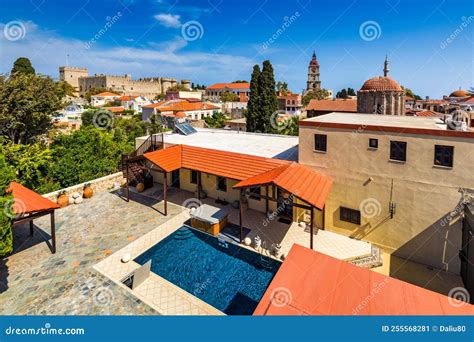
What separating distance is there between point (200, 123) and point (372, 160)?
40.0 m

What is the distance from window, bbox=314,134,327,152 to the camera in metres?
14.1

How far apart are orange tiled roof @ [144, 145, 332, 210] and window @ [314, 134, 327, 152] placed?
4.21ft

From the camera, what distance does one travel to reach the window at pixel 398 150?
39.7ft

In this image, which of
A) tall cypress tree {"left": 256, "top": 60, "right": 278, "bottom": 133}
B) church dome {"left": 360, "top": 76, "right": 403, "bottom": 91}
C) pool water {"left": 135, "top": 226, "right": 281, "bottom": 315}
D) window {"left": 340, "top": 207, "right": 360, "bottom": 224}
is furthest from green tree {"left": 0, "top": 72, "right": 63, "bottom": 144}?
church dome {"left": 360, "top": 76, "right": 403, "bottom": 91}

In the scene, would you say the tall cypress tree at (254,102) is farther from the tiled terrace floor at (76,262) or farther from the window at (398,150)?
the window at (398,150)

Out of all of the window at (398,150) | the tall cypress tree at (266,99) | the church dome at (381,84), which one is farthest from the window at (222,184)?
the church dome at (381,84)

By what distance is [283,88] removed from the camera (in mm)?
126375

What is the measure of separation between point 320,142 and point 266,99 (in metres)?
27.4

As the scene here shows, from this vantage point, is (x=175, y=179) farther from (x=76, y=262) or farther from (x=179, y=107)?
(x=179, y=107)

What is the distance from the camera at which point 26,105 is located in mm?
21219
